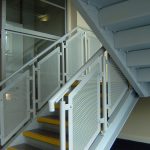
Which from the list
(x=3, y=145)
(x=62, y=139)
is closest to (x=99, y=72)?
(x=62, y=139)

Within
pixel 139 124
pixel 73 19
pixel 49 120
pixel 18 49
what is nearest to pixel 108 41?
pixel 139 124

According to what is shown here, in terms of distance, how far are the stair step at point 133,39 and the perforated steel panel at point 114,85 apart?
1.00 ft

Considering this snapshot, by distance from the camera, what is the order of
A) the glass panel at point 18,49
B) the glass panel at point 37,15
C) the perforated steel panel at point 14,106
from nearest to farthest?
the perforated steel panel at point 14,106 → the glass panel at point 18,49 → the glass panel at point 37,15

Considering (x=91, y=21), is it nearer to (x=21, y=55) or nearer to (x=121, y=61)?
(x=121, y=61)

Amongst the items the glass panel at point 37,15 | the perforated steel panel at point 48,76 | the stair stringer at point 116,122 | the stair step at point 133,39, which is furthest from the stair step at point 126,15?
the glass panel at point 37,15

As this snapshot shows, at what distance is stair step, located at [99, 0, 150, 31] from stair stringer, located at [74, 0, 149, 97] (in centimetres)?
7

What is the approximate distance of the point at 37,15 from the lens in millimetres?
4758

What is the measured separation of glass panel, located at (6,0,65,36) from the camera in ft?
14.0

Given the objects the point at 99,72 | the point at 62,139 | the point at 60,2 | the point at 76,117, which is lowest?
the point at 62,139

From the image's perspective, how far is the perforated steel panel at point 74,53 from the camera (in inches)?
160

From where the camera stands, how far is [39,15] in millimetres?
4809

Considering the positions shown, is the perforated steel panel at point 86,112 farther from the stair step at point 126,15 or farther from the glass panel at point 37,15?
the glass panel at point 37,15

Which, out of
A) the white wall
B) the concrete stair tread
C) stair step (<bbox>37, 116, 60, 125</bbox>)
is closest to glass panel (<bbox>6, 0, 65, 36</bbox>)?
the white wall

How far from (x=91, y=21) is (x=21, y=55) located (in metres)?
2.36
